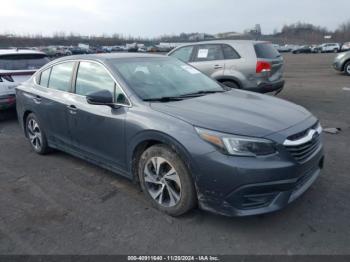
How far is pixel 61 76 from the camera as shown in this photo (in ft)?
15.5

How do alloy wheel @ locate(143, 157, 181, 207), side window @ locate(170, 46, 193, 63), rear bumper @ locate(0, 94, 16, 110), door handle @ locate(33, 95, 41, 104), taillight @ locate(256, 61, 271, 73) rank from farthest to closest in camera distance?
side window @ locate(170, 46, 193, 63) → taillight @ locate(256, 61, 271, 73) → rear bumper @ locate(0, 94, 16, 110) → door handle @ locate(33, 95, 41, 104) → alloy wheel @ locate(143, 157, 181, 207)

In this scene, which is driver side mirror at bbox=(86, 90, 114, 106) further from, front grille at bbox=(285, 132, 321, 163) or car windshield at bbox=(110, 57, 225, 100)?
front grille at bbox=(285, 132, 321, 163)

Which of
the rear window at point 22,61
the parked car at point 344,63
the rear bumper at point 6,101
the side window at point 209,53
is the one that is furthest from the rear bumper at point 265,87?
the parked car at point 344,63

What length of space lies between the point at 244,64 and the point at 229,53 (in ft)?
1.87

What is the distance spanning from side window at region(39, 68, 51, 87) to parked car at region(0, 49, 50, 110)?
2391 mm

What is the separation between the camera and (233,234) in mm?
3053

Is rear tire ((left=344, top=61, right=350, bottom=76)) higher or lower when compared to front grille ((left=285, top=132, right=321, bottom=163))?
higher

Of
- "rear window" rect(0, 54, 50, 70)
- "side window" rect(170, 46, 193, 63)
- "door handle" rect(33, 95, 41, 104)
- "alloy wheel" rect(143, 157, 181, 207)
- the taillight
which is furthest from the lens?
"side window" rect(170, 46, 193, 63)

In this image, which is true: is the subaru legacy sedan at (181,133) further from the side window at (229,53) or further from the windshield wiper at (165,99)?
the side window at (229,53)

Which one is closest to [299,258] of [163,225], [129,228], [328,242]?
[328,242]

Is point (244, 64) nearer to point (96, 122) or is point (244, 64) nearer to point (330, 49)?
point (96, 122)

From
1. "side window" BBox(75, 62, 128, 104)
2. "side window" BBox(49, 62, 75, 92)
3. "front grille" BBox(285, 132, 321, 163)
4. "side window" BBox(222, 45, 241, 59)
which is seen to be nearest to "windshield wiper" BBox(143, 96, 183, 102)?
"side window" BBox(75, 62, 128, 104)

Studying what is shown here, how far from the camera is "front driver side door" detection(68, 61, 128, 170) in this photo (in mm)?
3695

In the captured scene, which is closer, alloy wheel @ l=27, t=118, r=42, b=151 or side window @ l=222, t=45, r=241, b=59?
alloy wheel @ l=27, t=118, r=42, b=151
